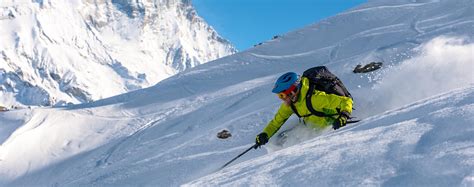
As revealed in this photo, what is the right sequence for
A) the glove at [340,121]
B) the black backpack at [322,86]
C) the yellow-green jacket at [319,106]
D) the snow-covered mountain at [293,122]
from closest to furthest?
the snow-covered mountain at [293,122]
the glove at [340,121]
the yellow-green jacket at [319,106]
the black backpack at [322,86]

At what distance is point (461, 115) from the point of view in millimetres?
4461

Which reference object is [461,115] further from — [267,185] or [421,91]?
[421,91]

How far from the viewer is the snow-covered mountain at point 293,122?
4.16 m

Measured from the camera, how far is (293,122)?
30.0 feet

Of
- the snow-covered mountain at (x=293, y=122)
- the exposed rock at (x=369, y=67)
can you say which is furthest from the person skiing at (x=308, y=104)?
the exposed rock at (x=369, y=67)

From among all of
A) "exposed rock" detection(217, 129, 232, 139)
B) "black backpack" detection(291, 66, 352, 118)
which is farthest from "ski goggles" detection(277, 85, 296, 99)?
"exposed rock" detection(217, 129, 232, 139)

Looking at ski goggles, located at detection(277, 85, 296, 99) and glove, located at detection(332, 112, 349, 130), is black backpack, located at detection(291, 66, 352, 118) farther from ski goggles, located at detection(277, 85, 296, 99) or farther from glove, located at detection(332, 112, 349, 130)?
glove, located at detection(332, 112, 349, 130)

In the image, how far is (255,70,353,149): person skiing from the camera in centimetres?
750

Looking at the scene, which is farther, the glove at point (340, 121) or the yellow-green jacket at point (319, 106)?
the yellow-green jacket at point (319, 106)

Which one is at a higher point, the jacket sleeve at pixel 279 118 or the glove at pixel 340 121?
the jacket sleeve at pixel 279 118

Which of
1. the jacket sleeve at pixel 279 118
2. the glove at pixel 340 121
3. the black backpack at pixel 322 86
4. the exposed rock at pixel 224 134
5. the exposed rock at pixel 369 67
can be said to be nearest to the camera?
the glove at pixel 340 121

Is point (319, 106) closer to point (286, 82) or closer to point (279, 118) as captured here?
point (286, 82)

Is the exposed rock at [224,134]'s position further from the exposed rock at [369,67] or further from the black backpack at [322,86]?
the black backpack at [322,86]

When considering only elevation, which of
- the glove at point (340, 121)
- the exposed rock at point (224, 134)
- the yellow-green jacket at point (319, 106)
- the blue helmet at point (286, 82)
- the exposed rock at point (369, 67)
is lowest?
the glove at point (340, 121)
